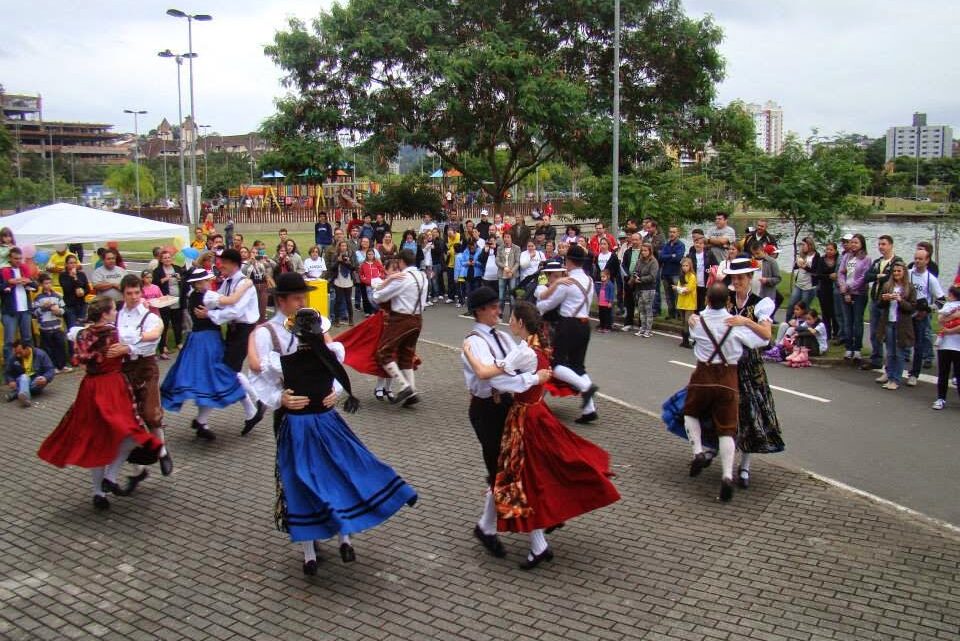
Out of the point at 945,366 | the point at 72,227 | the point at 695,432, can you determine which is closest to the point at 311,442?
the point at 695,432

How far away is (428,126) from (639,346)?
1323 cm

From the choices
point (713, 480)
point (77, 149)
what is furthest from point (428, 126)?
point (77, 149)

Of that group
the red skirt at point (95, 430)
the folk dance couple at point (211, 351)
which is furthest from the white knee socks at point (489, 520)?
the folk dance couple at point (211, 351)

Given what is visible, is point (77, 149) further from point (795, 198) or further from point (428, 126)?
point (795, 198)

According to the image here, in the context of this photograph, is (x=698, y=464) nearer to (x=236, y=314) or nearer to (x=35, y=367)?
(x=236, y=314)

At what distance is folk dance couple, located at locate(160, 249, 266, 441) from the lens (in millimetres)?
8898

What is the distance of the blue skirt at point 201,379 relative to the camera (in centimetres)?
891

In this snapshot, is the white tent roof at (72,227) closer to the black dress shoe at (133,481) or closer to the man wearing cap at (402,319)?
the man wearing cap at (402,319)

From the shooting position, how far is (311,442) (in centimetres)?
585

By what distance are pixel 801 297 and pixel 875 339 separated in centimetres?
190

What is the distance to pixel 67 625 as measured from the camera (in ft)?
17.7

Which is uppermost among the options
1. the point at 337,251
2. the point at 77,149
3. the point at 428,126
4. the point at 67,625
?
the point at 77,149

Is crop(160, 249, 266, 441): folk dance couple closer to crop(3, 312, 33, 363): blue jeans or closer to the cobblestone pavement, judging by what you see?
the cobblestone pavement

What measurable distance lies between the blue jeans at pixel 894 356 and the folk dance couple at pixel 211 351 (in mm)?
8001
